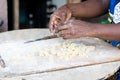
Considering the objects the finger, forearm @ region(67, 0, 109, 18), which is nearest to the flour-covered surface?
the finger

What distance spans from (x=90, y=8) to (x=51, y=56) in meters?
0.52

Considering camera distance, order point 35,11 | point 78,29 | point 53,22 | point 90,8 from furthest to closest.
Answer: point 35,11 → point 90,8 → point 53,22 → point 78,29

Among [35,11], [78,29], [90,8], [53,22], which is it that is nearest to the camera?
[78,29]

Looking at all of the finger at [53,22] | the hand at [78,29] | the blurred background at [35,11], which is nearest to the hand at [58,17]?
the finger at [53,22]

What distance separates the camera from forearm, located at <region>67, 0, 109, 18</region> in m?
1.65

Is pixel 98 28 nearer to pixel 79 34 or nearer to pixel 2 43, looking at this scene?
pixel 79 34

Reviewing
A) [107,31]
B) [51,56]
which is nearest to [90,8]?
[107,31]

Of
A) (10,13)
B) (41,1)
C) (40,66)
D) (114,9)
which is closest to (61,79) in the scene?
(40,66)

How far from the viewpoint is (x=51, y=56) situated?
1.30 m

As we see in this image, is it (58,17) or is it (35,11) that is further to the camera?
(35,11)

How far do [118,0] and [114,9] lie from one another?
0.05m

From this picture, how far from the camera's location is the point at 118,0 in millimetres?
1495

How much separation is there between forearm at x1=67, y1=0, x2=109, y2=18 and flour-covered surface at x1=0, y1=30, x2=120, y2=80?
8.0 inches

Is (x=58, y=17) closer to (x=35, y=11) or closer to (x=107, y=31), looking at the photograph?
(x=107, y=31)
